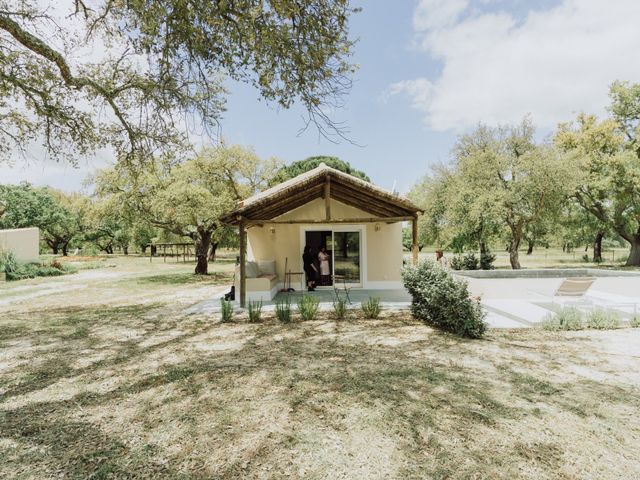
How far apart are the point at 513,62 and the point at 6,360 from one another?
45.0ft

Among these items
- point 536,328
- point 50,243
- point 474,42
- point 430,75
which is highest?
point 430,75

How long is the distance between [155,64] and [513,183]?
67.3ft

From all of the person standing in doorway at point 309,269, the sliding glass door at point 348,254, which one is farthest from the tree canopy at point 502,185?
the person standing in doorway at point 309,269

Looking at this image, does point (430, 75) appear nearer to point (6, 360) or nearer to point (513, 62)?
point (513, 62)

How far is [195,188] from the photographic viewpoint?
16547 mm

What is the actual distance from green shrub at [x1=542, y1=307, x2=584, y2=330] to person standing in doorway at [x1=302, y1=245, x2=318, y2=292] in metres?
7.58

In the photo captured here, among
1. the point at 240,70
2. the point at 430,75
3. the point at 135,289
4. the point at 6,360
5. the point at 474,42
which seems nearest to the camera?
the point at 6,360

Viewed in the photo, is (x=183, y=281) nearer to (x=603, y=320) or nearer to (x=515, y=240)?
(x=603, y=320)

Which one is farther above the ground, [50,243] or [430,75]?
[430,75]

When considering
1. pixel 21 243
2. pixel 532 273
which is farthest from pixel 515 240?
pixel 21 243

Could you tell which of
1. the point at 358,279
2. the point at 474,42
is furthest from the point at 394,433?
the point at 358,279

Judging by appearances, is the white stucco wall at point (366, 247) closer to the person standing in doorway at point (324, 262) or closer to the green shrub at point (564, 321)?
the person standing in doorway at point (324, 262)

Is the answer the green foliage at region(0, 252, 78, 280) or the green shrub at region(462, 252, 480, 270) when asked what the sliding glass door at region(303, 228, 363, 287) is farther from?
the green foliage at region(0, 252, 78, 280)

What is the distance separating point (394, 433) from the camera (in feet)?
11.2
